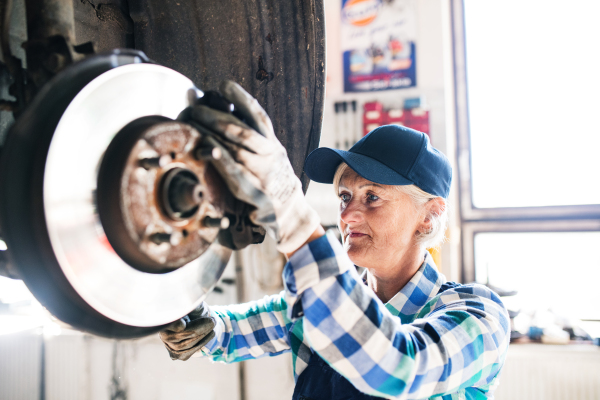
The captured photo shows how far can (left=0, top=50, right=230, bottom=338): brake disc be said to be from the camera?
1.25 feet

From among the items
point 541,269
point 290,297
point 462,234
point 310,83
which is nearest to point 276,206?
point 290,297

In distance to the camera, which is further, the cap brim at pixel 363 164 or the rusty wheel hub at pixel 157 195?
the cap brim at pixel 363 164

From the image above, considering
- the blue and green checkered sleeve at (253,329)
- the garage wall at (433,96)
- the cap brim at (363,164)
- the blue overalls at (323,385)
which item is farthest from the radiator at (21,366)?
the cap brim at (363,164)

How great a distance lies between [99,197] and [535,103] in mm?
2092

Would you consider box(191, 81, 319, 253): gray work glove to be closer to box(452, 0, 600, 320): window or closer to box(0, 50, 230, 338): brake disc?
box(0, 50, 230, 338): brake disc

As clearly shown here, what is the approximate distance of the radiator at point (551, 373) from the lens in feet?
5.22

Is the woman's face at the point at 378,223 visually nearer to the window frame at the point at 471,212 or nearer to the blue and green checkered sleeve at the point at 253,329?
the blue and green checkered sleeve at the point at 253,329

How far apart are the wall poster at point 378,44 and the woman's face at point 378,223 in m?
1.23

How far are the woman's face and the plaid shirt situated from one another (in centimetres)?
15

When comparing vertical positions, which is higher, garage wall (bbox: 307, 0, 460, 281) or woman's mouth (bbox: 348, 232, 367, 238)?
garage wall (bbox: 307, 0, 460, 281)

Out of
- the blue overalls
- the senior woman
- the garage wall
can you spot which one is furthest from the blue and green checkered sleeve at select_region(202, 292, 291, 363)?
the garage wall

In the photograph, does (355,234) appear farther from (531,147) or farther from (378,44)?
(531,147)

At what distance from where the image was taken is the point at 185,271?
47cm

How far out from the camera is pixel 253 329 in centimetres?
89
